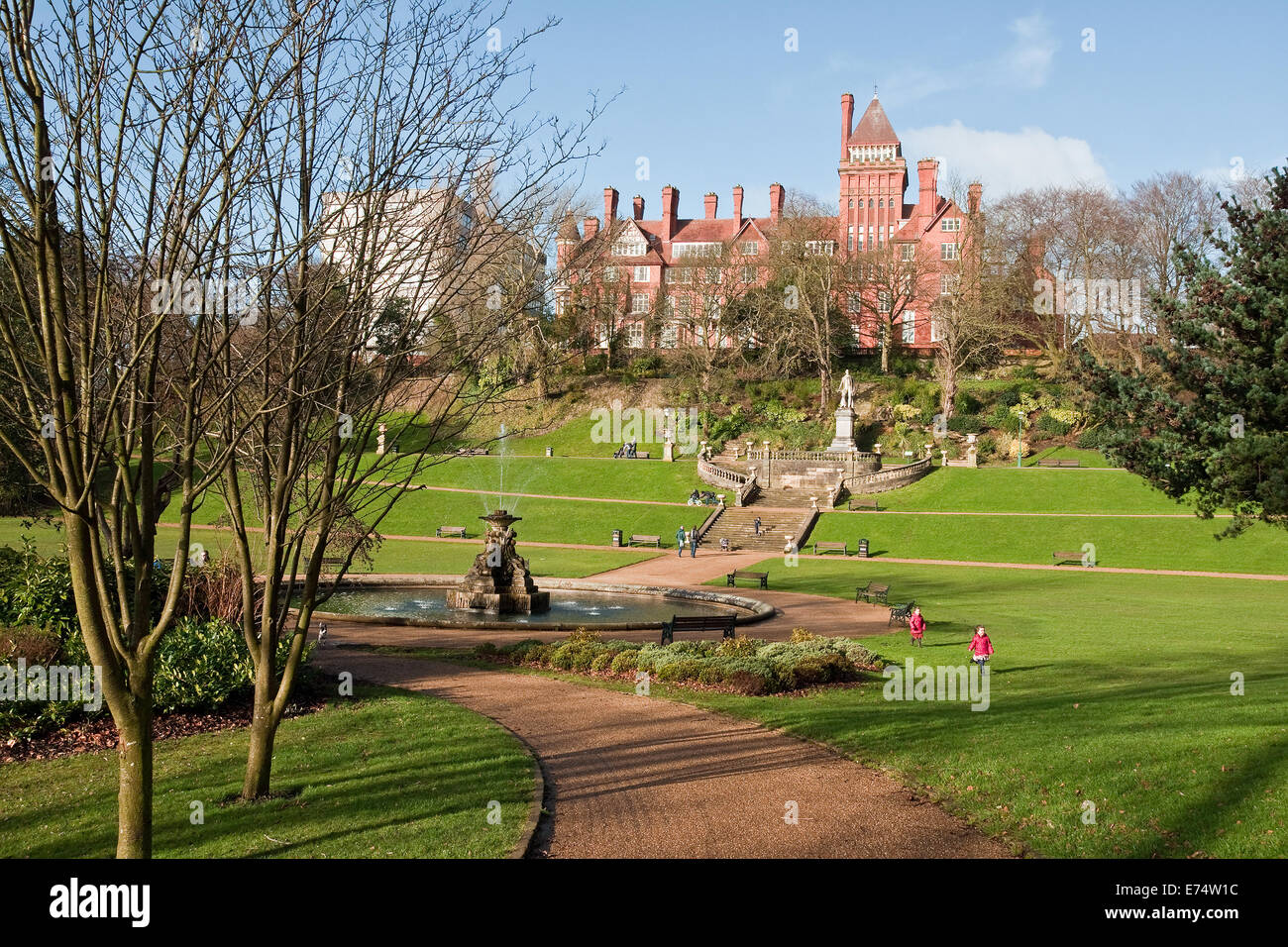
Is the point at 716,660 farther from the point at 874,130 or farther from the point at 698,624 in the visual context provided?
the point at 874,130

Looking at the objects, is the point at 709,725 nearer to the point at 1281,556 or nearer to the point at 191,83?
the point at 191,83

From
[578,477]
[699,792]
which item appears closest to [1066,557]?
[578,477]

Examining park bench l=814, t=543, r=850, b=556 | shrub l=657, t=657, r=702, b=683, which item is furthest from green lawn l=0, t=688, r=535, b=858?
park bench l=814, t=543, r=850, b=556

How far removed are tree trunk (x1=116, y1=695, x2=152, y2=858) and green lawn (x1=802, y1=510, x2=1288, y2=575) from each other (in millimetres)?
33025

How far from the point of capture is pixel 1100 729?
1111cm

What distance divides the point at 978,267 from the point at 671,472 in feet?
88.5

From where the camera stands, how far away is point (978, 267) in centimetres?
6334

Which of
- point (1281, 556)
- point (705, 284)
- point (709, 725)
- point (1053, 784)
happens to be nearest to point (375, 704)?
point (709, 725)

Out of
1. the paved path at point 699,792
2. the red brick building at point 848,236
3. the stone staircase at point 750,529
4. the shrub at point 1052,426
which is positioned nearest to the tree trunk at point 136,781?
the paved path at point 699,792

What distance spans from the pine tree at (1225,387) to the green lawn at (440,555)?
20.3 m

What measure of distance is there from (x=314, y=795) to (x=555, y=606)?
16.9 m

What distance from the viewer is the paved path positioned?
7879mm

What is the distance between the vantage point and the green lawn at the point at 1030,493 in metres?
42.2

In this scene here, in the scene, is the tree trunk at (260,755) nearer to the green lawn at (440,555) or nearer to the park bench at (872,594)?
the park bench at (872,594)
